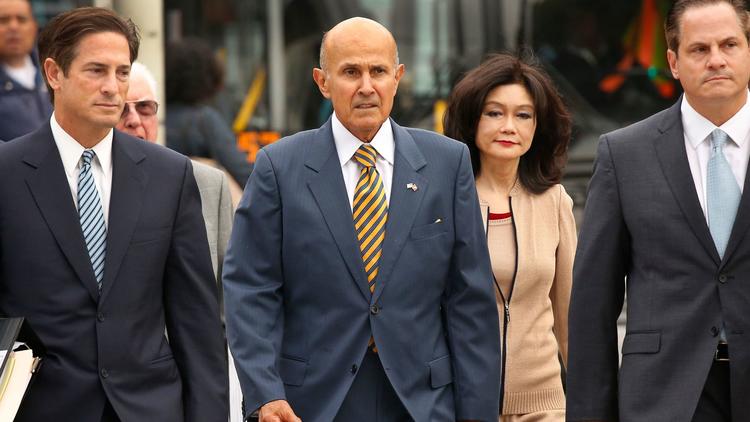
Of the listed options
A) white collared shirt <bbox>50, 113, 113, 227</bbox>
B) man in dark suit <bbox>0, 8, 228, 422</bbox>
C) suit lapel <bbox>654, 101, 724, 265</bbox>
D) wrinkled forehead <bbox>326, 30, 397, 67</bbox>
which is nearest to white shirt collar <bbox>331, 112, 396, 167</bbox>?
wrinkled forehead <bbox>326, 30, 397, 67</bbox>

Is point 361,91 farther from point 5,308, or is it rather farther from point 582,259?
point 5,308

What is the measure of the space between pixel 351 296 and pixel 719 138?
1290mm

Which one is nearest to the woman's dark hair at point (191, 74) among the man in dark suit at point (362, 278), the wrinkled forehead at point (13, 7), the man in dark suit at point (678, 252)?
the wrinkled forehead at point (13, 7)

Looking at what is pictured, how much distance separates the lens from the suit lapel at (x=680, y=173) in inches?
190

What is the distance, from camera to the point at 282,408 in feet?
15.7

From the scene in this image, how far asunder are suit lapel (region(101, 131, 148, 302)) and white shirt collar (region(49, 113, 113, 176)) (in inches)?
1.2

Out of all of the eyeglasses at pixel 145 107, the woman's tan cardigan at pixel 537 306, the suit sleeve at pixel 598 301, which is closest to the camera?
the suit sleeve at pixel 598 301

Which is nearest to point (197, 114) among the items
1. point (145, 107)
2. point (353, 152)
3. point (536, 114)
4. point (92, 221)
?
point (145, 107)

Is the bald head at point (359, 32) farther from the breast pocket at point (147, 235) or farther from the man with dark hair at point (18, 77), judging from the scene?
the man with dark hair at point (18, 77)

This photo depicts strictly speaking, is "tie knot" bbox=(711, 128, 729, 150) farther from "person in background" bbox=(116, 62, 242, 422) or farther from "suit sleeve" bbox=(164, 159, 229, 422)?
"person in background" bbox=(116, 62, 242, 422)

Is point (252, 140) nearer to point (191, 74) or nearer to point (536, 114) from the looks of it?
point (191, 74)

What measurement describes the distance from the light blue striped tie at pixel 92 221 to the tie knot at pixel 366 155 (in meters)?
0.86

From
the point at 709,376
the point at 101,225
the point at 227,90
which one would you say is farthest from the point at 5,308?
the point at 227,90

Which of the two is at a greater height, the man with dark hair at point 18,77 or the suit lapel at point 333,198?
the man with dark hair at point 18,77
